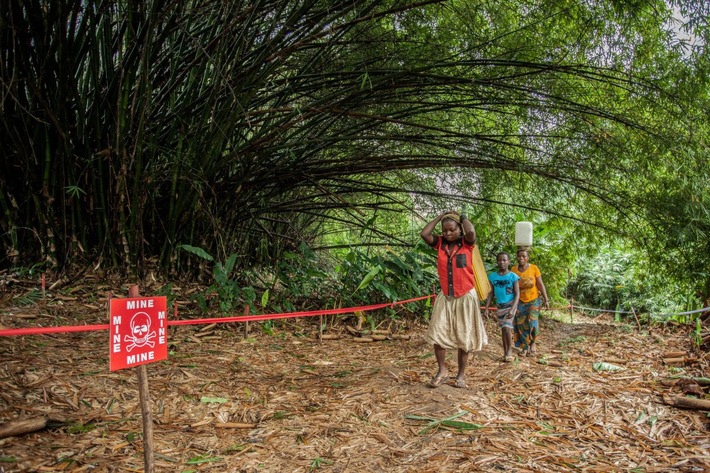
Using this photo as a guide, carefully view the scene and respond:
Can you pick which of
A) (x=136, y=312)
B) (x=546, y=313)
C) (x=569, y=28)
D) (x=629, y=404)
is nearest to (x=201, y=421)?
(x=136, y=312)

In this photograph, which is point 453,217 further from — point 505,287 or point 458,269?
point 505,287

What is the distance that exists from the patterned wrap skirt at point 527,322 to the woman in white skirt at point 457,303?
4.03ft

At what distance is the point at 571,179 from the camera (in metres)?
3.83

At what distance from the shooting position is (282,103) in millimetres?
3775

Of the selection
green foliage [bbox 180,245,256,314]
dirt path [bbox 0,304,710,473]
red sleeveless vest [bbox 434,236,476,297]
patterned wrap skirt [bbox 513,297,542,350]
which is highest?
red sleeveless vest [bbox 434,236,476,297]

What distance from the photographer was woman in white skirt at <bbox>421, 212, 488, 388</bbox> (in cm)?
285

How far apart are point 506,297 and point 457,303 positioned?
3.28 feet

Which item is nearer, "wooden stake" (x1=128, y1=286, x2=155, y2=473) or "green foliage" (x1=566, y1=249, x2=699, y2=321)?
"wooden stake" (x1=128, y1=286, x2=155, y2=473)

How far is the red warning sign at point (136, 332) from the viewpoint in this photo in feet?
5.38

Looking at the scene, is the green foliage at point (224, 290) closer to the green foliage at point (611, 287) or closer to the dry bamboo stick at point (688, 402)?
the dry bamboo stick at point (688, 402)

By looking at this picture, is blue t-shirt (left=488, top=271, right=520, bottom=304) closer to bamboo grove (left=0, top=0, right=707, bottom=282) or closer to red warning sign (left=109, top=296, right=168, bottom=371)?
bamboo grove (left=0, top=0, right=707, bottom=282)

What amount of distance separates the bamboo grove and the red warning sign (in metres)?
1.62

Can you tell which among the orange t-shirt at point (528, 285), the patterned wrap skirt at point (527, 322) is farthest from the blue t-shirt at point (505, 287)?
the patterned wrap skirt at point (527, 322)

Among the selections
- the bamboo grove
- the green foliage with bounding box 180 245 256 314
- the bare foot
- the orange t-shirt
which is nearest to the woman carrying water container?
the orange t-shirt
